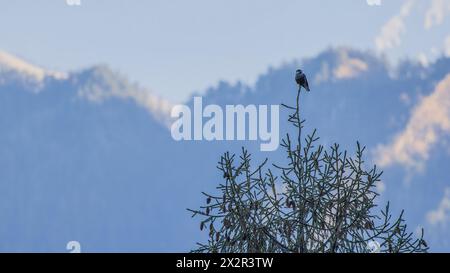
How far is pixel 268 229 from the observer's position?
268 inches

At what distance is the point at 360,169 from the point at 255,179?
814 millimetres

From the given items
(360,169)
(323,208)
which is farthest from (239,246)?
(360,169)
